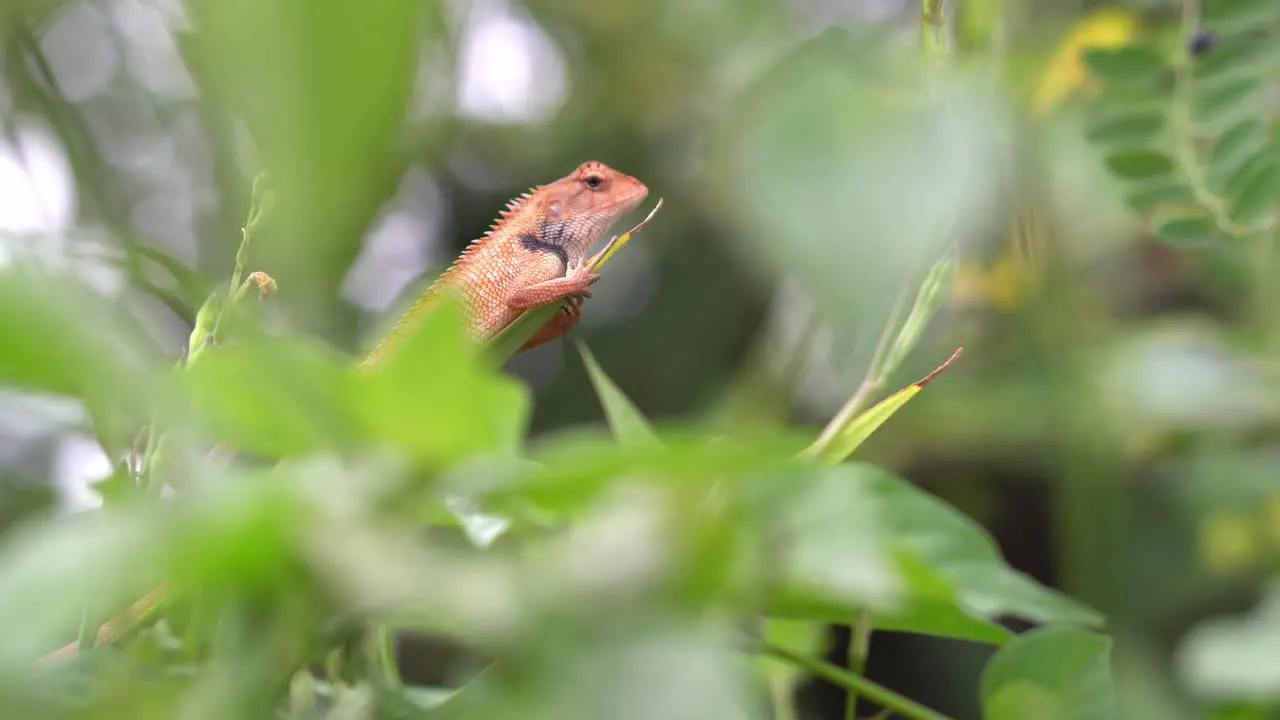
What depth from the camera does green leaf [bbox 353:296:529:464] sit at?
0.69 ft

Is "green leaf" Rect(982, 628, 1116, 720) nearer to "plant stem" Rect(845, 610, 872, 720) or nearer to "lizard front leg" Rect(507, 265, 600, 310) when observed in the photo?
"plant stem" Rect(845, 610, 872, 720)

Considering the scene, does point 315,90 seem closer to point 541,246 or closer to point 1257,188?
point 1257,188

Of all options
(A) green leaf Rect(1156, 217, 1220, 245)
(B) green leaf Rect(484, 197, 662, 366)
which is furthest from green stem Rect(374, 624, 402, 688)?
(A) green leaf Rect(1156, 217, 1220, 245)

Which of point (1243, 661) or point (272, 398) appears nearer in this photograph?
point (272, 398)

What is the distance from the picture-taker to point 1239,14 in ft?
2.72

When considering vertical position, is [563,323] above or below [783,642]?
above

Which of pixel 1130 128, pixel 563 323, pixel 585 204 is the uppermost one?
pixel 585 204

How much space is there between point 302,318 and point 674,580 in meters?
0.09

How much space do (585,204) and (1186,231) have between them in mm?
591

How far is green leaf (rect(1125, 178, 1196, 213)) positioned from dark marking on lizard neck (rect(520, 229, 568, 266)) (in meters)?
0.50

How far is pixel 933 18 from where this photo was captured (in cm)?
43

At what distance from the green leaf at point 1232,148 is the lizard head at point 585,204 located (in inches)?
20.8

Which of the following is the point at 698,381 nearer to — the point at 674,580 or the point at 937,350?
the point at 937,350

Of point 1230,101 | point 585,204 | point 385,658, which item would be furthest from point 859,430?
point 585,204
